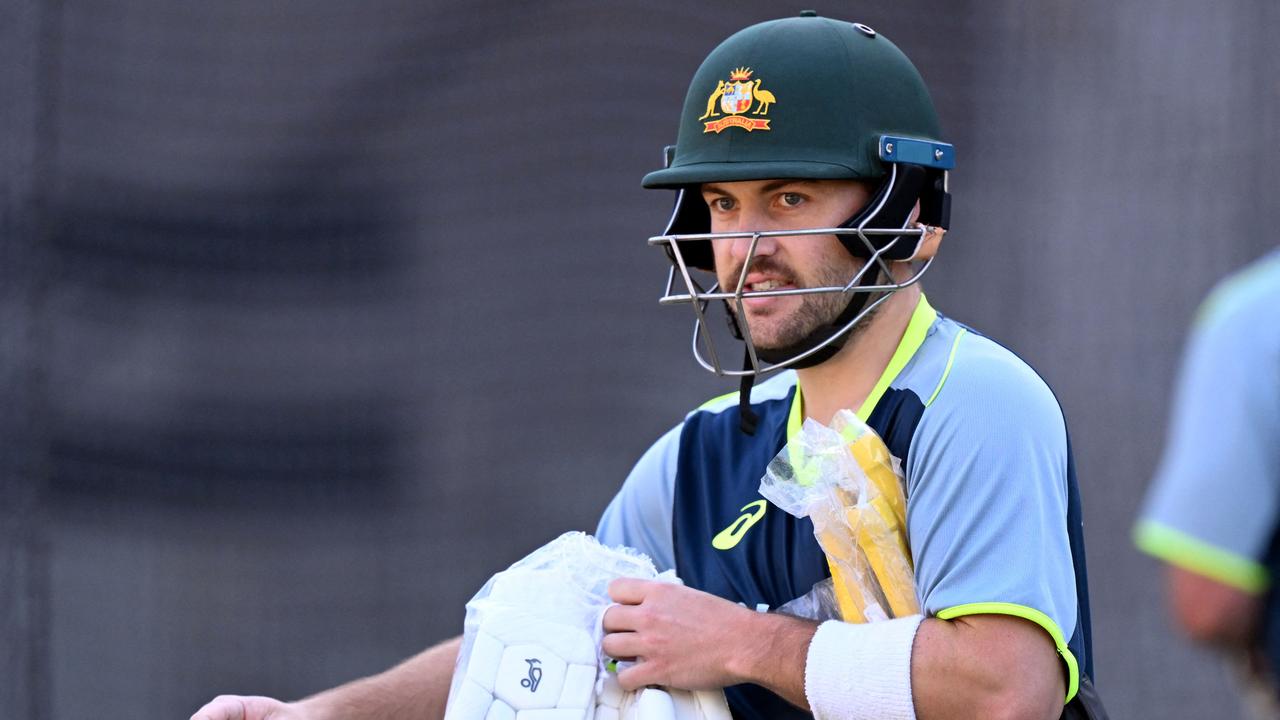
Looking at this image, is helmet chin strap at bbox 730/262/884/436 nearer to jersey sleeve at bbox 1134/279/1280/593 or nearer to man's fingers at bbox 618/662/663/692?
man's fingers at bbox 618/662/663/692

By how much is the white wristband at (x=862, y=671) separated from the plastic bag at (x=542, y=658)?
0.60 ft

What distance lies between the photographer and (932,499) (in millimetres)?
2062

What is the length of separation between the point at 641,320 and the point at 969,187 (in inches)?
43.4

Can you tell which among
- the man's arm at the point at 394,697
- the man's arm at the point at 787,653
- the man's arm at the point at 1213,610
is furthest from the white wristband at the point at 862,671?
the man's arm at the point at 1213,610

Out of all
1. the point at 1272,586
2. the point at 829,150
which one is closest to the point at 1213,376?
the point at 1272,586

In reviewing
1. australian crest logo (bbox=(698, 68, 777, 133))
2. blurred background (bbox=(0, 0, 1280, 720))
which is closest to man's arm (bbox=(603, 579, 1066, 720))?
australian crest logo (bbox=(698, 68, 777, 133))

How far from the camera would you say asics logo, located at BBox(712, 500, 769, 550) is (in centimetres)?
240

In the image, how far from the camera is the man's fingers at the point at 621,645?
215 cm

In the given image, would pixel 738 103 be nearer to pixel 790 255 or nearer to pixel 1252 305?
pixel 790 255

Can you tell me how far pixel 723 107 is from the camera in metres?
2.38

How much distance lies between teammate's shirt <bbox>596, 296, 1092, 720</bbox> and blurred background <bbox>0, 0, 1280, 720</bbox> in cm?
197

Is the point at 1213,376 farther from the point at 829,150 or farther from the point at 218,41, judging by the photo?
the point at 218,41

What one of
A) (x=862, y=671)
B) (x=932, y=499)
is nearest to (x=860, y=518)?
(x=932, y=499)

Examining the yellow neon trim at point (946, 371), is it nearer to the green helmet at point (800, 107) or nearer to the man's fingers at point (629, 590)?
the green helmet at point (800, 107)
